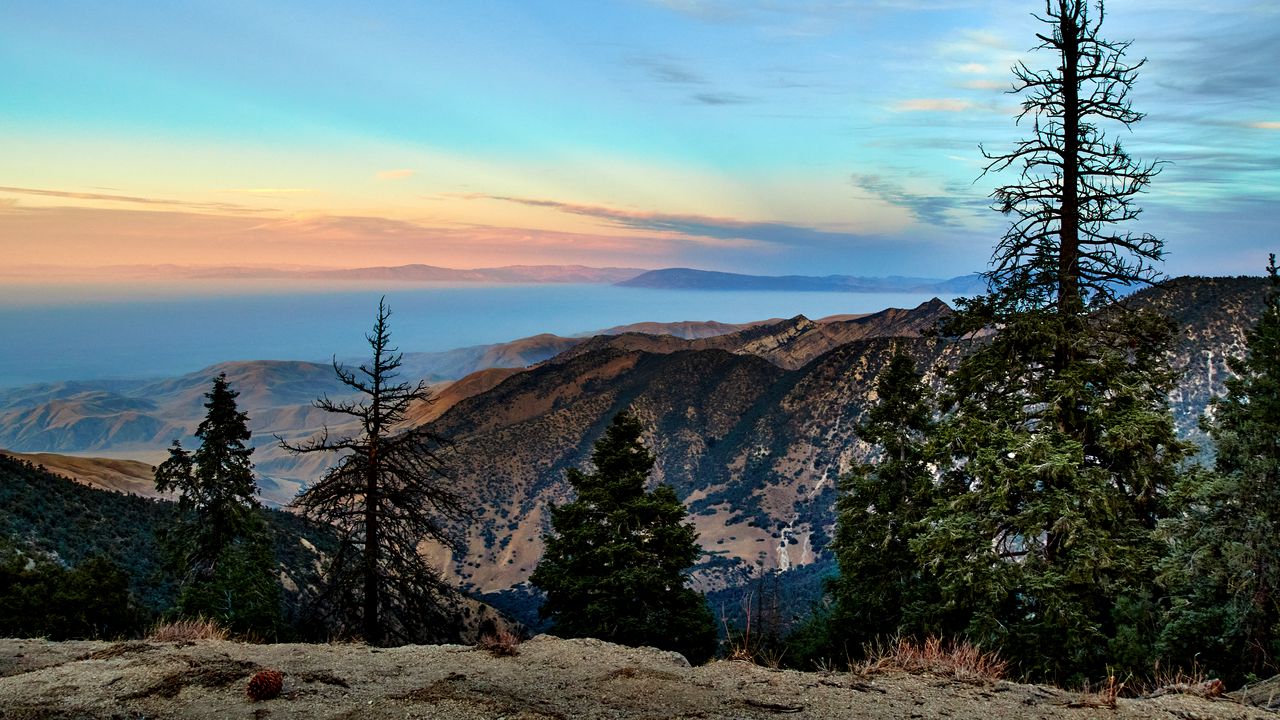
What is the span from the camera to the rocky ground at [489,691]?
5859mm

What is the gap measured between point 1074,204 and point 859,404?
93165 mm

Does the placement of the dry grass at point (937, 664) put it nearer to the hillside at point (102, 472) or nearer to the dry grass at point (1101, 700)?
the dry grass at point (1101, 700)

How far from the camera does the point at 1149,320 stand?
11156mm

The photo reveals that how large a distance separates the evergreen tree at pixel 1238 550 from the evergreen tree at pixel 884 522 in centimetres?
656

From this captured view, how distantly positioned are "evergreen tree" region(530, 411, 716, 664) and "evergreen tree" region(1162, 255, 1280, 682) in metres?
10.8

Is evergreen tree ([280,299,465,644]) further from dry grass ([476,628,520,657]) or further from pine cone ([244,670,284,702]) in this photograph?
pine cone ([244,670,284,702])

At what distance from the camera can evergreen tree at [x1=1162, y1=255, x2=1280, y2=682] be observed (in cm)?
1085

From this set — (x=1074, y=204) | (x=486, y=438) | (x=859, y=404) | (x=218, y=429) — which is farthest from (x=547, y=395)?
(x=1074, y=204)

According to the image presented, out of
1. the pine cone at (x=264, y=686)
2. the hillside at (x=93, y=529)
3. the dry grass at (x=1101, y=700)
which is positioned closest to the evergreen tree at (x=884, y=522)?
the dry grass at (x=1101, y=700)

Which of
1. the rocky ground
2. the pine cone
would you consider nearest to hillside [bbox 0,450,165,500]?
the rocky ground

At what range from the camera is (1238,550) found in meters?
11.1

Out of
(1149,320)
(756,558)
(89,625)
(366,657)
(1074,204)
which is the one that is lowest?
(756,558)

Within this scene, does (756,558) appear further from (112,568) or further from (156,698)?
(156,698)

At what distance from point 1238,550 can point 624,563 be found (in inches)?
499
